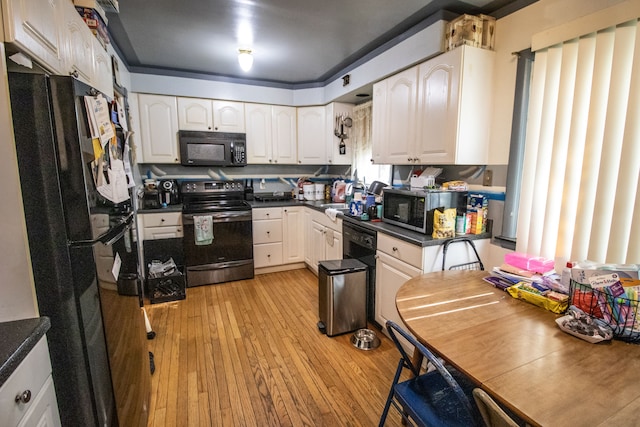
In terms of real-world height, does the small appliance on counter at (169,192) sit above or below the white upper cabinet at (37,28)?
below

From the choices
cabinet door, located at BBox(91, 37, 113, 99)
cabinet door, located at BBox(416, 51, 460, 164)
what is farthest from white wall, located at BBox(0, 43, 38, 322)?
cabinet door, located at BBox(416, 51, 460, 164)

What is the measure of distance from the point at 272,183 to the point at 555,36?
3.41 m

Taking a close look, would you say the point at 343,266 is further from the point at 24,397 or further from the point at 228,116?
the point at 228,116

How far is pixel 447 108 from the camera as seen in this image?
2.15 meters

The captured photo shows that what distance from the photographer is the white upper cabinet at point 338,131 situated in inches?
151

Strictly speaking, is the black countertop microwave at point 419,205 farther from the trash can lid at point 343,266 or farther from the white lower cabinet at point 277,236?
the white lower cabinet at point 277,236

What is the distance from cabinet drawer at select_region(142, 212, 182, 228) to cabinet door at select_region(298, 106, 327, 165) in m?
1.73

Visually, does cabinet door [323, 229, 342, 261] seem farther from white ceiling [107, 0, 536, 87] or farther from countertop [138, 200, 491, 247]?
white ceiling [107, 0, 536, 87]

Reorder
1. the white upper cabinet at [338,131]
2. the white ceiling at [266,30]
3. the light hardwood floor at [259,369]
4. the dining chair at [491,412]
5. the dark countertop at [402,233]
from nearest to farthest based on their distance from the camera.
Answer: the dining chair at [491,412] → the light hardwood floor at [259,369] → the dark countertop at [402,233] → the white ceiling at [266,30] → the white upper cabinet at [338,131]

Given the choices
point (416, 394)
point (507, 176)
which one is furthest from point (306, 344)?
point (507, 176)

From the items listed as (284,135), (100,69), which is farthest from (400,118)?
(100,69)

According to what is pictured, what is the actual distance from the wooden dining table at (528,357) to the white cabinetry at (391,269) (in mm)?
589

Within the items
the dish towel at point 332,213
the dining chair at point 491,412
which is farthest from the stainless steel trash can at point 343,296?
the dining chair at point 491,412

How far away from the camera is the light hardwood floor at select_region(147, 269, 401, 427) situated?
1701 millimetres
